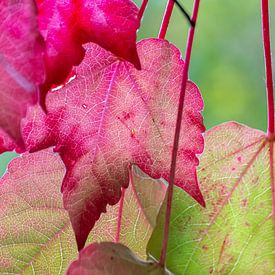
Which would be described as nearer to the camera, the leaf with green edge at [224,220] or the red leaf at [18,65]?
the red leaf at [18,65]

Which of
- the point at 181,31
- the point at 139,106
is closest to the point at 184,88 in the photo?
Result: the point at 139,106

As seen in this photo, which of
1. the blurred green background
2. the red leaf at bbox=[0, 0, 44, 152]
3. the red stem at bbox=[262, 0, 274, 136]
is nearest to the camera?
the red leaf at bbox=[0, 0, 44, 152]

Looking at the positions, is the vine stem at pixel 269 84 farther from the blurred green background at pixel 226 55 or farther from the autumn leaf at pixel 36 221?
the blurred green background at pixel 226 55

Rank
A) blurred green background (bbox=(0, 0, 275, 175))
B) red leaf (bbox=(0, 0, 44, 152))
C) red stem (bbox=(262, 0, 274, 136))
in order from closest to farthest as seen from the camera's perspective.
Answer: red leaf (bbox=(0, 0, 44, 152)), red stem (bbox=(262, 0, 274, 136)), blurred green background (bbox=(0, 0, 275, 175))

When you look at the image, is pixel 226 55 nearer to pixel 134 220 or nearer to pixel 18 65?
pixel 134 220

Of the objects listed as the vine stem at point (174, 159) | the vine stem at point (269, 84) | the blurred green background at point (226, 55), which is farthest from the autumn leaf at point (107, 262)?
the blurred green background at point (226, 55)

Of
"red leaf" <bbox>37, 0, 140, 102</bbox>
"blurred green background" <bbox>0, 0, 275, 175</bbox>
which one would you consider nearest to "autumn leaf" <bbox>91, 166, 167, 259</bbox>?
"red leaf" <bbox>37, 0, 140, 102</bbox>

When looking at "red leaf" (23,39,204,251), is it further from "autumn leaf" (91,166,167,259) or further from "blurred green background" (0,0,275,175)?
"blurred green background" (0,0,275,175)
